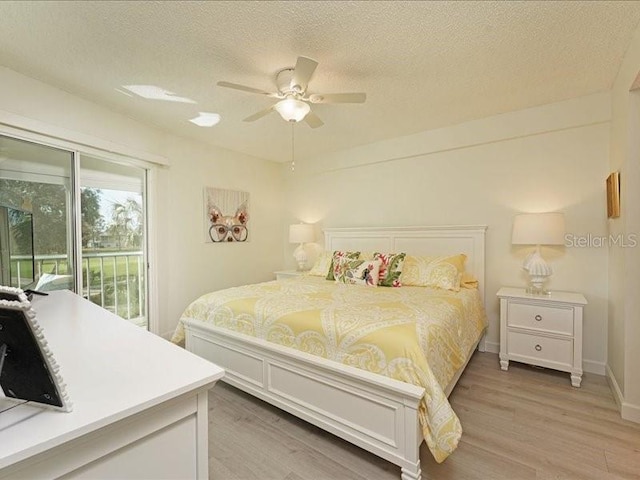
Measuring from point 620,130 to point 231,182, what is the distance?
3.98 meters

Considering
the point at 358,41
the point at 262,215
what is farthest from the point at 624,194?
the point at 262,215

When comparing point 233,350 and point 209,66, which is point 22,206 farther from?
point 233,350

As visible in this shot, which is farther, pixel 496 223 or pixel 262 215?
pixel 262 215

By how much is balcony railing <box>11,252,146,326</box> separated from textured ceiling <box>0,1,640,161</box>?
1494 millimetres

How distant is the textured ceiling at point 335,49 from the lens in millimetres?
1680

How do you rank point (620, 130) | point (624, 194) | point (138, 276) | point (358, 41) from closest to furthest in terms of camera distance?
1. point (358, 41)
2. point (624, 194)
3. point (620, 130)
4. point (138, 276)

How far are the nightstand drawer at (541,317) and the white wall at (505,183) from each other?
490 millimetres

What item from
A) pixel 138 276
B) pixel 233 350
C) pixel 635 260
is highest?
pixel 635 260

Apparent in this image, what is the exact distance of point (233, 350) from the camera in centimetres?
232

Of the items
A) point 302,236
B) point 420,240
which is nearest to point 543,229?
point 420,240

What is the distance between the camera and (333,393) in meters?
1.78

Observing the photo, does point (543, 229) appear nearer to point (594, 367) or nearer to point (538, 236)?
point (538, 236)

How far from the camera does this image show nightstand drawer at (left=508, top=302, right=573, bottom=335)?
246 centimetres

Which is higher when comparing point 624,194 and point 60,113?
A: point 60,113
